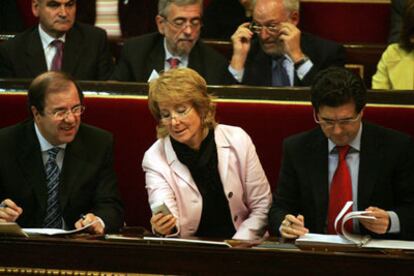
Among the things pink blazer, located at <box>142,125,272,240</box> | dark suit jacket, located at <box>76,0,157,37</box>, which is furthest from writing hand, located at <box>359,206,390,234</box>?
dark suit jacket, located at <box>76,0,157,37</box>

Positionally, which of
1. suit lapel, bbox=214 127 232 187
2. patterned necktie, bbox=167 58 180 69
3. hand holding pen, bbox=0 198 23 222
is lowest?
hand holding pen, bbox=0 198 23 222

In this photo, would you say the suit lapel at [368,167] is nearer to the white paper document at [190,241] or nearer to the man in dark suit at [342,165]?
the man in dark suit at [342,165]

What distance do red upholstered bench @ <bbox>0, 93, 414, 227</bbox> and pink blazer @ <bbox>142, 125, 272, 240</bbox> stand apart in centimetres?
28

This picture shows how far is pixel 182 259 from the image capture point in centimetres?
279

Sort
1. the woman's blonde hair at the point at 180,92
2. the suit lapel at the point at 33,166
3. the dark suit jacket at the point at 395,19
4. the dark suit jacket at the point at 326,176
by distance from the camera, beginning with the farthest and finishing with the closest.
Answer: the dark suit jacket at the point at 395,19, the suit lapel at the point at 33,166, the woman's blonde hair at the point at 180,92, the dark suit jacket at the point at 326,176

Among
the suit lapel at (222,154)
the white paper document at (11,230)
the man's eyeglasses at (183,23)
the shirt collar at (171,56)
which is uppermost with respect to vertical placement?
the man's eyeglasses at (183,23)

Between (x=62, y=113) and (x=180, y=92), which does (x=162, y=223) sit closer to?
(x=180, y=92)

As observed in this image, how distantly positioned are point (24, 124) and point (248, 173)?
0.80m

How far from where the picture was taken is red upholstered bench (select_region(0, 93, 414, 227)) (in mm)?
3854

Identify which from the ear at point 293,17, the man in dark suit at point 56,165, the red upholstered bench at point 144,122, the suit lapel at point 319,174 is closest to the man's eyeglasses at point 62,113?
the man in dark suit at point 56,165

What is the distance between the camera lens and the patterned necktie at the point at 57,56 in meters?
4.52

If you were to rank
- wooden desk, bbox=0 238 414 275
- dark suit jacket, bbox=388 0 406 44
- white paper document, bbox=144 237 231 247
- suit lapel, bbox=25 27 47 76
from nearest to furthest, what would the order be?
1. wooden desk, bbox=0 238 414 275
2. white paper document, bbox=144 237 231 247
3. suit lapel, bbox=25 27 47 76
4. dark suit jacket, bbox=388 0 406 44

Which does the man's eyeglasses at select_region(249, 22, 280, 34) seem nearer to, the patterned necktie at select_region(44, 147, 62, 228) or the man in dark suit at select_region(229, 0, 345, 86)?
the man in dark suit at select_region(229, 0, 345, 86)

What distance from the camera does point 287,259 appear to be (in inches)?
108
